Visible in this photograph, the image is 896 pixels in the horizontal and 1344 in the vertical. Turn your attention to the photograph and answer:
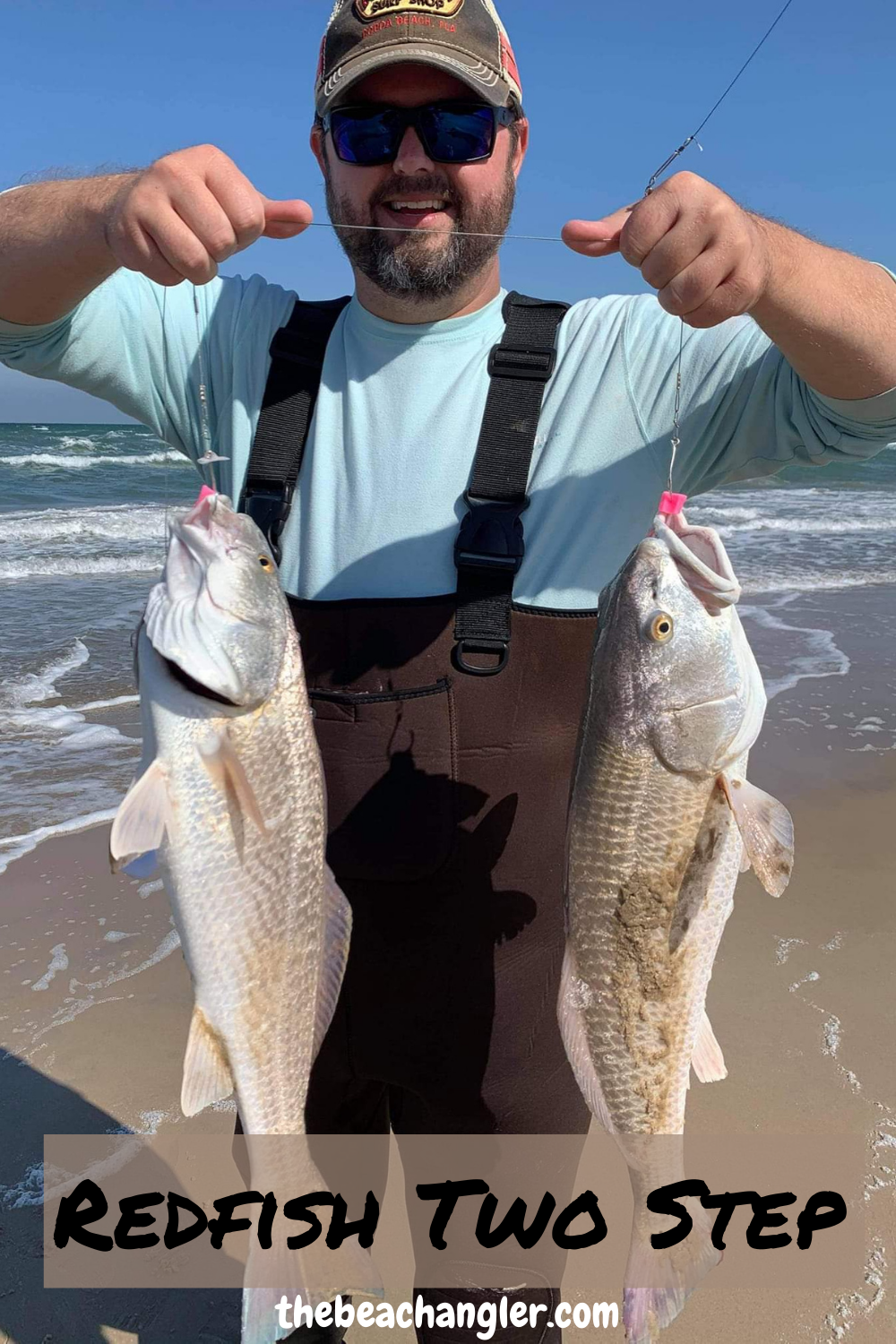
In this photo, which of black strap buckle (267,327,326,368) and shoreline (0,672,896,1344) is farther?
shoreline (0,672,896,1344)

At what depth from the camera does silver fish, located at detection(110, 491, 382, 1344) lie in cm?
214

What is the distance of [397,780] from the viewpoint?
2.67 meters

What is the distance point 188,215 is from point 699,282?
1.08 metres

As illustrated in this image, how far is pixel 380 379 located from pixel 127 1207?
318 cm

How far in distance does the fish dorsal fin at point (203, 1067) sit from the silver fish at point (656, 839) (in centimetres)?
80

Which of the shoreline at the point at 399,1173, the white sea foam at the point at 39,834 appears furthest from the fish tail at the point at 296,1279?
the white sea foam at the point at 39,834

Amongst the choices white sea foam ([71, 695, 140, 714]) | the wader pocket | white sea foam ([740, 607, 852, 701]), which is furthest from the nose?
white sea foam ([740, 607, 852, 701])

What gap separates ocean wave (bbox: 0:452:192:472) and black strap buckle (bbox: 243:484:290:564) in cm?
2723

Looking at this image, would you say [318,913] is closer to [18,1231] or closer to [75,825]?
[18,1231]

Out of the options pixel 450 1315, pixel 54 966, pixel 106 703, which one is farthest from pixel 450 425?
pixel 106 703

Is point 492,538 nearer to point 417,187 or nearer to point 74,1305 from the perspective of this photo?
point 417,187

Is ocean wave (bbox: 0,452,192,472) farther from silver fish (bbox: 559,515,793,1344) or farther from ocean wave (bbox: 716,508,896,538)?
silver fish (bbox: 559,515,793,1344)

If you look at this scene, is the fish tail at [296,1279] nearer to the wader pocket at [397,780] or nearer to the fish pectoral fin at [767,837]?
the wader pocket at [397,780]

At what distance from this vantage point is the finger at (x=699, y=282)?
2.04 metres
